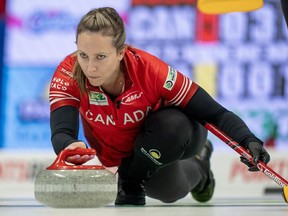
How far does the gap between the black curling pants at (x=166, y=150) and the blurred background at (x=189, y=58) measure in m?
2.62

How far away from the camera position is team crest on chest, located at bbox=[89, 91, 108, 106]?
2373 mm

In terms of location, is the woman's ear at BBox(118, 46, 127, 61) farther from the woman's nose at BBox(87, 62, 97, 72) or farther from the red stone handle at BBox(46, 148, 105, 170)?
the red stone handle at BBox(46, 148, 105, 170)

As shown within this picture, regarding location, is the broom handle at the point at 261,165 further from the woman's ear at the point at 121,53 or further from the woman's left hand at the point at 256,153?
the woman's ear at the point at 121,53

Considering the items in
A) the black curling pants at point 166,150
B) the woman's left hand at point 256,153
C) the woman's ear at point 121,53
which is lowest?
the black curling pants at point 166,150

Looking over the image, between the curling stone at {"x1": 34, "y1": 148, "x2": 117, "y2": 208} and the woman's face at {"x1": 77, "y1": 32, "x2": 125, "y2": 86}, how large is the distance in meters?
0.40

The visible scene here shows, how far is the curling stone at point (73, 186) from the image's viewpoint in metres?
1.77

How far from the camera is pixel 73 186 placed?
176 cm

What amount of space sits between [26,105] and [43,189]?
3.89m

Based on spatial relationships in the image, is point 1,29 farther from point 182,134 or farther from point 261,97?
point 182,134

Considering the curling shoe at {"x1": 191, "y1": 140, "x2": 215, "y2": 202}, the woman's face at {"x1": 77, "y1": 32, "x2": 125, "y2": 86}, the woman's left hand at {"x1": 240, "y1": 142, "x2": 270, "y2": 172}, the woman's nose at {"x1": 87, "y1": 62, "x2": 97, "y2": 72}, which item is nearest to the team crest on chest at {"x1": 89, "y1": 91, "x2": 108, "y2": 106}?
the woman's face at {"x1": 77, "y1": 32, "x2": 125, "y2": 86}

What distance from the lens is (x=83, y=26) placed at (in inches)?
84.6

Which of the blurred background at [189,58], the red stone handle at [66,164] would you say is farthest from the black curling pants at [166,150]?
the blurred background at [189,58]

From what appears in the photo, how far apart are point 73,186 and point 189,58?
12.6 feet

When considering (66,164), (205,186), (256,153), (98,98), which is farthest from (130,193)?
(66,164)
